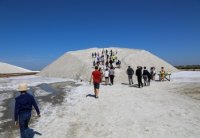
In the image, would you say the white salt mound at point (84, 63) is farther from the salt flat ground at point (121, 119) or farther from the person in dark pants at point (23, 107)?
the person in dark pants at point (23, 107)

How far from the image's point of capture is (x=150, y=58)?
4275cm

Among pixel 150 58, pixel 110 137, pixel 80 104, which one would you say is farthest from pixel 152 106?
pixel 150 58

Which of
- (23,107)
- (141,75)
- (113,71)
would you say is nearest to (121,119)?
(23,107)

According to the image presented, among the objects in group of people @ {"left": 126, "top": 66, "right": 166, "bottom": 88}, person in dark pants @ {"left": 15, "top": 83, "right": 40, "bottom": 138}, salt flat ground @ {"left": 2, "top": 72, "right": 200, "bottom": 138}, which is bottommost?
salt flat ground @ {"left": 2, "top": 72, "right": 200, "bottom": 138}

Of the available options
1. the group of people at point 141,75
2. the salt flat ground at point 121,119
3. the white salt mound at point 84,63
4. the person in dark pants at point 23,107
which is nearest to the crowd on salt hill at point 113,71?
the group of people at point 141,75

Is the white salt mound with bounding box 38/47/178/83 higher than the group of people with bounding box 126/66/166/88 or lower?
higher

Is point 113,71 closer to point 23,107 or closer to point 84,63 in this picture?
point 84,63

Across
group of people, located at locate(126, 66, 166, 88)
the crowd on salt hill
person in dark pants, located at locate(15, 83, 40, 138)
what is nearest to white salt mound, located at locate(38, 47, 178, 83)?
the crowd on salt hill

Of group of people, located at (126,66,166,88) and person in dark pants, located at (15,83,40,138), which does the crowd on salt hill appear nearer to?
group of people, located at (126,66,166,88)

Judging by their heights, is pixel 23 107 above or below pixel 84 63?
below

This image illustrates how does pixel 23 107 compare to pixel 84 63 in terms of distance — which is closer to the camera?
pixel 23 107

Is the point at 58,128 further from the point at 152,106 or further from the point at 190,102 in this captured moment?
the point at 190,102

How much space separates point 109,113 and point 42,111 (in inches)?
140

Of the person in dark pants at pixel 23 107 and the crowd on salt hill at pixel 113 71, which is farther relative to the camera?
the crowd on salt hill at pixel 113 71
